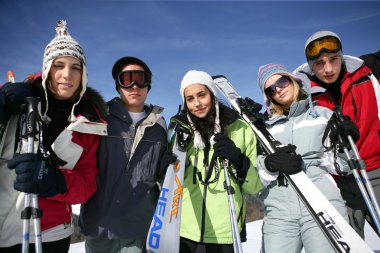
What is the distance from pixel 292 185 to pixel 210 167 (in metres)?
0.87

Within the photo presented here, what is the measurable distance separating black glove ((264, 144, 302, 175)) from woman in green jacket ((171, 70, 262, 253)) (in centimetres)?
31

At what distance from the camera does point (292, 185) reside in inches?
91.7

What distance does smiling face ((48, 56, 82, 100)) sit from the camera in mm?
2301

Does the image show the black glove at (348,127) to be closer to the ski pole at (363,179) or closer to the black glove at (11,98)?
the ski pole at (363,179)

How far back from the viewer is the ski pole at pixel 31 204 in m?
1.75

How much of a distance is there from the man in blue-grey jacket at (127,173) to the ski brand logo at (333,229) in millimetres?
1745

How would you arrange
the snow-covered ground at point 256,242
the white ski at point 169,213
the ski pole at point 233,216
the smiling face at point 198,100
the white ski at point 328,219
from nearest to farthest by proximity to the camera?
1. the white ski at point 328,219
2. the ski pole at point 233,216
3. the white ski at point 169,213
4. the smiling face at point 198,100
5. the snow-covered ground at point 256,242

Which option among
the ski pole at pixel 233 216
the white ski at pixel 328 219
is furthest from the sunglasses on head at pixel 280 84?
the ski pole at pixel 233 216

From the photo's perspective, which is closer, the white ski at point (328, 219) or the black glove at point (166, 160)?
the white ski at point (328, 219)

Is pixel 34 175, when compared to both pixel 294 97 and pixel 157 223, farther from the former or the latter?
pixel 294 97

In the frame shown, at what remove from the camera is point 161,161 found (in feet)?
9.44

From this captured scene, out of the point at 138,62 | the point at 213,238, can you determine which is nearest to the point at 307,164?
the point at 213,238

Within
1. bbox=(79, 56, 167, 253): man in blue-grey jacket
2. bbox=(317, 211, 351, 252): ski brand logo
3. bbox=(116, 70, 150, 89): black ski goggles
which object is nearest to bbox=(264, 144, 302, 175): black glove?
bbox=(317, 211, 351, 252): ski brand logo

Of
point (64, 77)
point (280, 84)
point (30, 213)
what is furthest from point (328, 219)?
point (64, 77)
